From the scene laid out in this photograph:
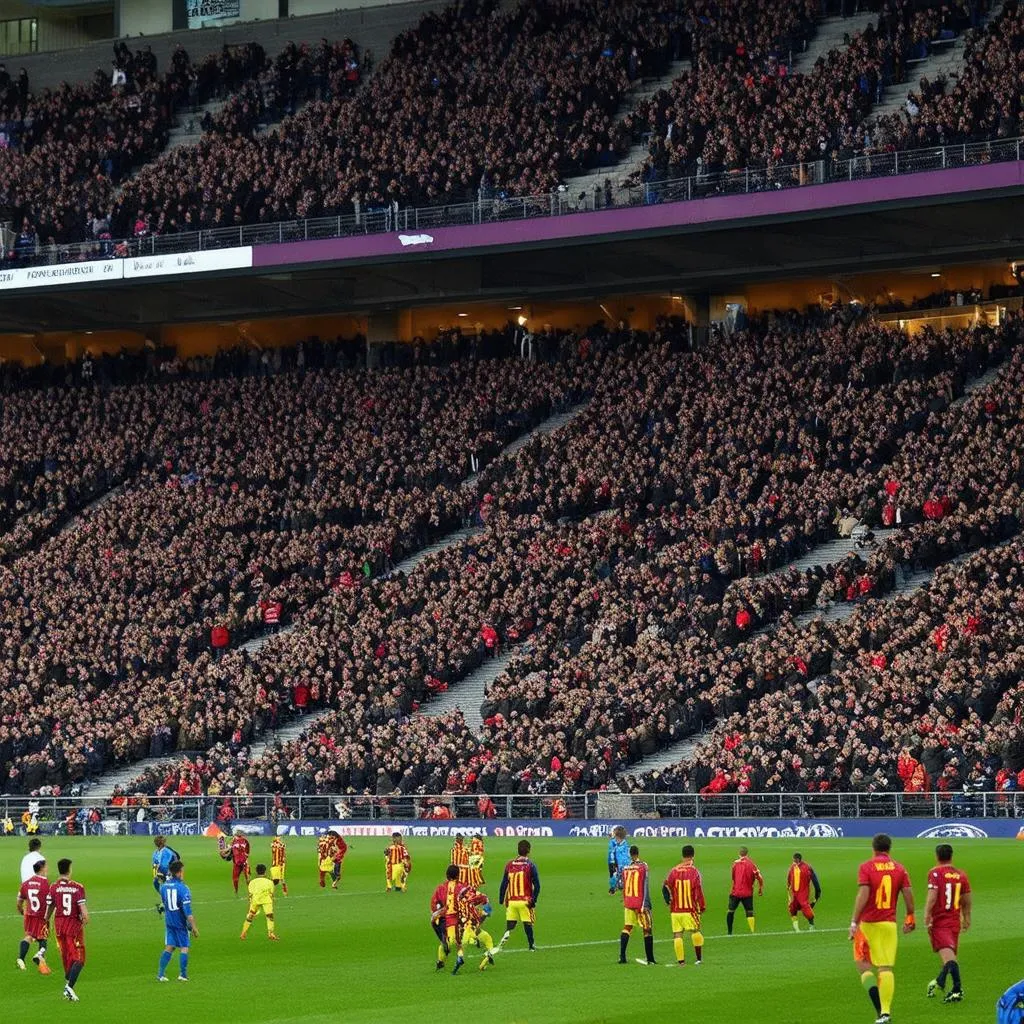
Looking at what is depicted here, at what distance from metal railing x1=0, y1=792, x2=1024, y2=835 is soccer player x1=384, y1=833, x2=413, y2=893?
10.1 m

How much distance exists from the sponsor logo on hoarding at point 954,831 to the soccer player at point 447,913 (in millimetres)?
18491

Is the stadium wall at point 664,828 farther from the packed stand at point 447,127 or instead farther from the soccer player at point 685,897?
the packed stand at point 447,127

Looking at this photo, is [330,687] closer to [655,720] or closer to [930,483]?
[655,720]

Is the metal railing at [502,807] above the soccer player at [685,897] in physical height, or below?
below

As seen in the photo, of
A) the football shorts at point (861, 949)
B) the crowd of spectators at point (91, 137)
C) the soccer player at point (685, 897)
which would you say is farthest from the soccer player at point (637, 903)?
the crowd of spectators at point (91, 137)

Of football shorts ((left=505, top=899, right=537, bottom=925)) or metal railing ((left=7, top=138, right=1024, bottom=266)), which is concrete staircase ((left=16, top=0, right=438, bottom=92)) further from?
football shorts ((left=505, top=899, right=537, bottom=925))

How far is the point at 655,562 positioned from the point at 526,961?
28.5 m

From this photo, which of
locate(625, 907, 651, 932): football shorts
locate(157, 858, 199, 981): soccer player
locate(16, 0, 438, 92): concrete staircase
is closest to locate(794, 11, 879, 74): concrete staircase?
locate(16, 0, 438, 92): concrete staircase

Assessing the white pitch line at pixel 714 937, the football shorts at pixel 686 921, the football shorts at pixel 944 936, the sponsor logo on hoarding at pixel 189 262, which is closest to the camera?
the football shorts at pixel 944 936

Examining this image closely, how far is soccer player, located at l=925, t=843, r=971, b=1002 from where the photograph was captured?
19.2 metres

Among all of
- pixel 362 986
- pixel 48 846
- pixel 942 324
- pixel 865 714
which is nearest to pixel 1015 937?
pixel 362 986

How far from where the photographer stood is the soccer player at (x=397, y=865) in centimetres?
3462

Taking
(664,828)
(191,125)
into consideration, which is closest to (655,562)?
(664,828)

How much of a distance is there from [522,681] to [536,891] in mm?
25956
